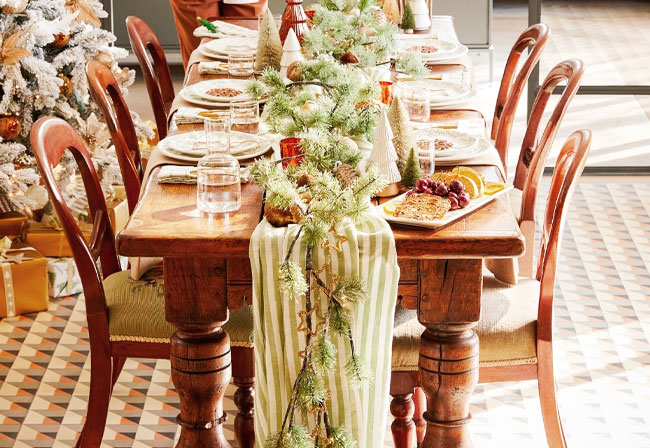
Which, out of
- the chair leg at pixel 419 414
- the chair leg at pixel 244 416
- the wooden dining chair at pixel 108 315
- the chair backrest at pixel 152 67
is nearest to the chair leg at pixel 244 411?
the chair leg at pixel 244 416

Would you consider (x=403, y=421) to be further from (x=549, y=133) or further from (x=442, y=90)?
(x=442, y=90)

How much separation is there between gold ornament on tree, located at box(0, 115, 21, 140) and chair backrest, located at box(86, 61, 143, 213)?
574 mm

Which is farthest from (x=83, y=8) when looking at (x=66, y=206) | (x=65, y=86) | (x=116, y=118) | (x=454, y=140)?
(x=454, y=140)

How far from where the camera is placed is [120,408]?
2.91 metres

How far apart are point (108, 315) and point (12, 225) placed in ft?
4.89

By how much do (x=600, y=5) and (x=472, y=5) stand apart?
1.46 metres

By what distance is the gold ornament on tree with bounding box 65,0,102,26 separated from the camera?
12.6 ft

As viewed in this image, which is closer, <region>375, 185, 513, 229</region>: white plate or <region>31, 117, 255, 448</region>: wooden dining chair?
<region>375, 185, 513, 229</region>: white plate

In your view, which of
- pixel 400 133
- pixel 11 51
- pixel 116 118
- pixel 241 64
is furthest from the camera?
pixel 11 51

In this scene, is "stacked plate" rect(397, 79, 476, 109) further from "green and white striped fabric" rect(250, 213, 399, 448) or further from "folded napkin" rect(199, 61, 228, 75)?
"green and white striped fabric" rect(250, 213, 399, 448)

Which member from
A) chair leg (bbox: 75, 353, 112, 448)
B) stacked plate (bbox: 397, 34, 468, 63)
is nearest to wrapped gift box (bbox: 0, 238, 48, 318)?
chair leg (bbox: 75, 353, 112, 448)

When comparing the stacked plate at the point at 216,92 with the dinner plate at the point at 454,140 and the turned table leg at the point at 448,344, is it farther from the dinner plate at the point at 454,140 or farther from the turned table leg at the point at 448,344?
the turned table leg at the point at 448,344

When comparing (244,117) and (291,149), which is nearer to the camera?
(291,149)

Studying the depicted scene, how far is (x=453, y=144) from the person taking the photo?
2.43 m
